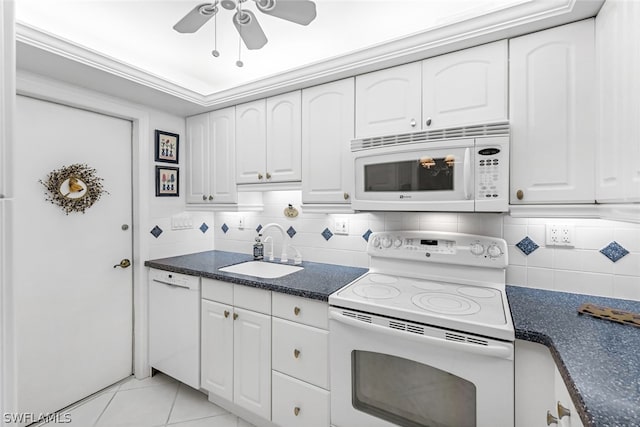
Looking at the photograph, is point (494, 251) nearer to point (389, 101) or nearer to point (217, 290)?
point (389, 101)

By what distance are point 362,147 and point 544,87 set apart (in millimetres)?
895

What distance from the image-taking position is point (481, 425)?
3.83 ft

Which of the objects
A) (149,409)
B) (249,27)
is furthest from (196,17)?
(149,409)

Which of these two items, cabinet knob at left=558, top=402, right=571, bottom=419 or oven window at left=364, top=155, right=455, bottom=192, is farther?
oven window at left=364, top=155, right=455, bottom=192

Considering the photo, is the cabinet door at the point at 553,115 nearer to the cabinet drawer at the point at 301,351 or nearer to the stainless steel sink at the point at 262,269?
the cabinet drawer at the point at 301,351

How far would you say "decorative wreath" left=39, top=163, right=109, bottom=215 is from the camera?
1941 mm

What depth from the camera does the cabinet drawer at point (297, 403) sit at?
5.16ft

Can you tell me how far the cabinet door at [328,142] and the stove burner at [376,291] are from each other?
1.78ft

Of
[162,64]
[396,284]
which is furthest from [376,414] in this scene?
[162,64]

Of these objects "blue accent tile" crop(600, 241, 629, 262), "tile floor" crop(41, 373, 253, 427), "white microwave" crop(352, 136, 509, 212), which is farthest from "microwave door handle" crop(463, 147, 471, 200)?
"tile floor" crop(41, 373, 253, 427)

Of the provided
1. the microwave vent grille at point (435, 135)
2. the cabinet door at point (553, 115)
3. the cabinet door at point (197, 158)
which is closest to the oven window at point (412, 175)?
the microwave vent grille at point (435, 135)

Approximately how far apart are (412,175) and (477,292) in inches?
27.4

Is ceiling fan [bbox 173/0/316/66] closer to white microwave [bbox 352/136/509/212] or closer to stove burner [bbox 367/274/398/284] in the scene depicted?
white microwave [bbox 352/136/509/212]

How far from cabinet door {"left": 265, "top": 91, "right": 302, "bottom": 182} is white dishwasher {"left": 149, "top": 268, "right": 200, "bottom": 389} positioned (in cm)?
94
